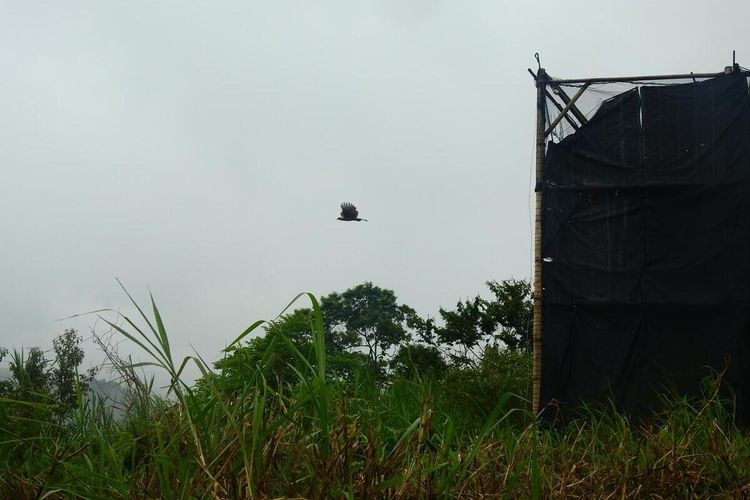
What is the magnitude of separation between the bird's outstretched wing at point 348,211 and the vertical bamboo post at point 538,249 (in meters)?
3.16

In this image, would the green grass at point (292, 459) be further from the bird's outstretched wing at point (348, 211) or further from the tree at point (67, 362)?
the bird's outstretched wing at point (348, 211)

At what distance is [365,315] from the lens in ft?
84.6

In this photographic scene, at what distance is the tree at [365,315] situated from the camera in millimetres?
25047

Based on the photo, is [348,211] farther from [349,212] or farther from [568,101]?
[568,101]

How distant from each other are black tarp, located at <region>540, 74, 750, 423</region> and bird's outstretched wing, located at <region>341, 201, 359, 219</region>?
3268 mm

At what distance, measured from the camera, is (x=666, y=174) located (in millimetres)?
9016

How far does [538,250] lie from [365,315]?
1676 cm

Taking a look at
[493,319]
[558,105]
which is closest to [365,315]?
[493,319]

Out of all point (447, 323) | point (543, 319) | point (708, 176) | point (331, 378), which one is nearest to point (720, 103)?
point (708, 176)

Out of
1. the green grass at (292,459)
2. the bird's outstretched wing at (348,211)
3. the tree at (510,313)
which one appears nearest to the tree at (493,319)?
the tree at (510,313)

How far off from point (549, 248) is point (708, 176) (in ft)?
6.47

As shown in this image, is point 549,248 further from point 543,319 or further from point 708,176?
point 708,176

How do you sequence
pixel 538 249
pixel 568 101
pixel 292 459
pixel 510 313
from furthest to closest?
pixel 510 313 < pixel 568 101 < pixel 538 249 < pixel 292 459

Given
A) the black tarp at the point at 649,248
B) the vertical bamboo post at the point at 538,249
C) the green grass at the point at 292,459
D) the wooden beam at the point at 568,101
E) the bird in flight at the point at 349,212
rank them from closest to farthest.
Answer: the green grass at the point at 292,459, the black tarp at the point at 649,248, the vertical bamboo post at the point at 538,249, the wooden beam at the point at 568,101, the bird in flight at the point at 349,212
